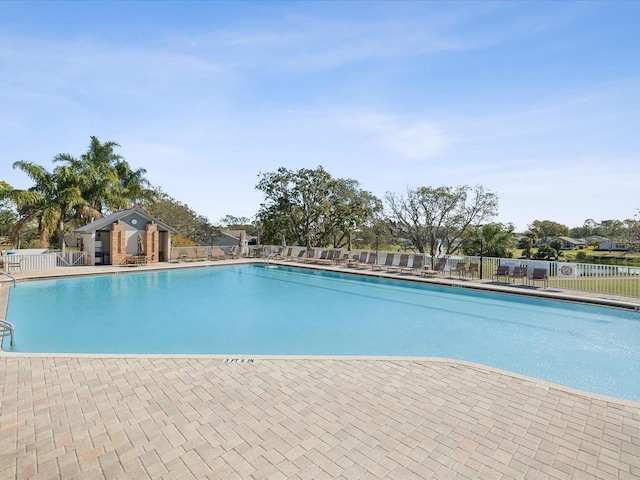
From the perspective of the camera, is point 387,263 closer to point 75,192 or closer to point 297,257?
point 297,257

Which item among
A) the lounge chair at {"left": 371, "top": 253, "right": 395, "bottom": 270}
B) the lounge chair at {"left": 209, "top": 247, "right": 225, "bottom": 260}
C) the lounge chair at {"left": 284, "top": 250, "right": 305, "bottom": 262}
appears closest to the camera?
the lounge chair at {"left": 371, "top": 253, "right": 395, "bottom": 270}

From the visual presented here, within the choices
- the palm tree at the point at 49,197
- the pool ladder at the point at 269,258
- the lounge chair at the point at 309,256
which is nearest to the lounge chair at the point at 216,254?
the pool ladder at the point at 269,258

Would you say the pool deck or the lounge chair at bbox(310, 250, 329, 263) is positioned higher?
the lounge chair at bbox(310, 250, 329, 263)

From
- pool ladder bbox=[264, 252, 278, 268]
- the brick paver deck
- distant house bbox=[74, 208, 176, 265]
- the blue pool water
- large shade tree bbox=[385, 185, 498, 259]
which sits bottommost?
the blue pool water

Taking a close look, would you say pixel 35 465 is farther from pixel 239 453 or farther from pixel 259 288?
pixel 259 288

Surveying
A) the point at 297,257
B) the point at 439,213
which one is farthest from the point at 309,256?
the point at 439,213

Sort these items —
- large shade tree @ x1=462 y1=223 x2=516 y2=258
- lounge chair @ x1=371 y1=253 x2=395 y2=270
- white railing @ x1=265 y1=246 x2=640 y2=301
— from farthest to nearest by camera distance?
1. large shade tree @ x1=462 y1=223 x2=516 y2=258
2. lounge chair @ x1=371 y1=253 x2=395 y2=270
3. white railing @ x1=265 y1=246 x2=640 y2=301

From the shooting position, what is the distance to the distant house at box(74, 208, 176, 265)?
18.5 meters

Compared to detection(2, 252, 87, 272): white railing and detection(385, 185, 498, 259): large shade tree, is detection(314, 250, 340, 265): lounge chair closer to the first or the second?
detection(385, 185, 498, 259): large shade tree

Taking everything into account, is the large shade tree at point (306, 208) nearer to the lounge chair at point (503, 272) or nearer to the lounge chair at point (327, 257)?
the lounge chair at point (327, 257)

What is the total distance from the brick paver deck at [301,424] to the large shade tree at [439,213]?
2212 centimetres

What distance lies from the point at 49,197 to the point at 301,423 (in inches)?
968

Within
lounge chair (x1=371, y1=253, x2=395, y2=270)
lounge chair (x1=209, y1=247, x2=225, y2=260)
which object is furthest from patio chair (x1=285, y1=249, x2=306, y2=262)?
lounge chair (x1=371, y1=253, x2=395, y2=270)

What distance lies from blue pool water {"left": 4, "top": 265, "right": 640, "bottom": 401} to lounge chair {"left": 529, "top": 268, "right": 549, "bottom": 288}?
1.46 m
